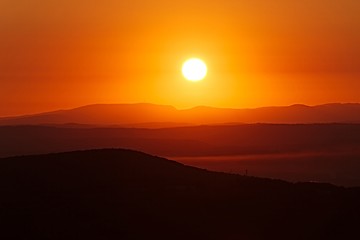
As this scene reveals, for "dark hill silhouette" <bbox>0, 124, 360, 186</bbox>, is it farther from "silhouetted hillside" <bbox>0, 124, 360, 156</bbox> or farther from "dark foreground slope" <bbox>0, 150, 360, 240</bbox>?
"dark foreground slope" <bbox>0, 150, 360, 240</bbox>

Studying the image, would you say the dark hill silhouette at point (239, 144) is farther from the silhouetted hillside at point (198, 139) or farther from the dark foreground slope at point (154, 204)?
the dark foreground slope at point (154, 204)

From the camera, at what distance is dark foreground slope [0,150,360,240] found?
2002 centimetres

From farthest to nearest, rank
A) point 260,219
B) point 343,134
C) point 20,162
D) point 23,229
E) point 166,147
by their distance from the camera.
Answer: point 343,134 → point 166,147 → point 20,162 → point 260,219 → point 23,229

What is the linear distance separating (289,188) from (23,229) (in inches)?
322

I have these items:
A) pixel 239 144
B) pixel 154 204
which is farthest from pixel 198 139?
pixel 154 204

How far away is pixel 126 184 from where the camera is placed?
23.3 metres

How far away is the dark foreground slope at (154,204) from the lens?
20.0m

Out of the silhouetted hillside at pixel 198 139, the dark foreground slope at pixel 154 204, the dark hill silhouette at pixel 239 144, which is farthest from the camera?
the silhouetted hillside at pixel 198 139

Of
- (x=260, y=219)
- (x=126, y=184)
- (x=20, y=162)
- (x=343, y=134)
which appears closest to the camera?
(x=260, y=219)

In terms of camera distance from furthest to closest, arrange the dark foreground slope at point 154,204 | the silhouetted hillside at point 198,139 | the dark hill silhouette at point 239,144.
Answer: the silhouetted hillside at point 198,139 < the dark hill silhouette at point 239,144 < the dark foreground slope at point 154,204

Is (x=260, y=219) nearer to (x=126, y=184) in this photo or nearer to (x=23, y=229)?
(x=126, y=184)

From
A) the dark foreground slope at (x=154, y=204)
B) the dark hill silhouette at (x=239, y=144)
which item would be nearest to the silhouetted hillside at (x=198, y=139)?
the dark hill silhouette at (x=239, y=144)

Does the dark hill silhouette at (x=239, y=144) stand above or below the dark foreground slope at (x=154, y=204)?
above

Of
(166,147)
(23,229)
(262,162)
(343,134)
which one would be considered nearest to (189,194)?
(23,229)
